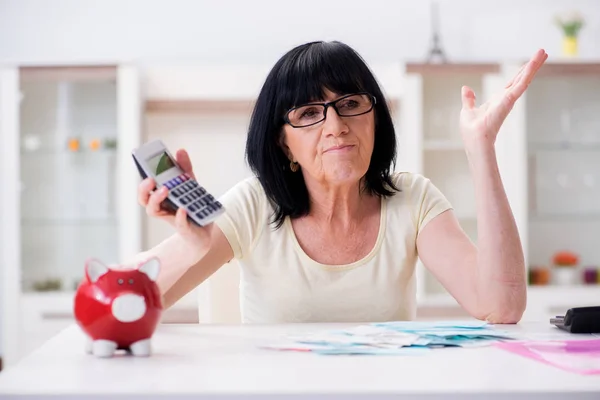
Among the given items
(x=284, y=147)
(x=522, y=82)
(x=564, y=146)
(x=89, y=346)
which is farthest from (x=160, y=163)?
(x=564, y=146)

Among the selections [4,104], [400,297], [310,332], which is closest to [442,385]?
[310,332]

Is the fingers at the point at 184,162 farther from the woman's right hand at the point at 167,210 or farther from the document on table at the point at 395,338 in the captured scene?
the document on table at the point at 395,338

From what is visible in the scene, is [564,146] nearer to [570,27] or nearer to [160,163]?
[570,27]

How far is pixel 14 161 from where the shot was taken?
3938 mm

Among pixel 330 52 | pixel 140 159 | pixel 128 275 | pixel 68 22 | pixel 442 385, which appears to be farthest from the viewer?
pixel 68 22

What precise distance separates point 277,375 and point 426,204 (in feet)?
2.74

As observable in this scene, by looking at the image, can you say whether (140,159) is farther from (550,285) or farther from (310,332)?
(550,285)

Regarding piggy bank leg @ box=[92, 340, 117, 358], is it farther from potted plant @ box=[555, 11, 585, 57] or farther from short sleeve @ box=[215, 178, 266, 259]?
potted plant @ box=[555, 11, 585, 57]

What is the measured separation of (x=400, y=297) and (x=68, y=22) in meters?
3.01

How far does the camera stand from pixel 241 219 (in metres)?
1.73

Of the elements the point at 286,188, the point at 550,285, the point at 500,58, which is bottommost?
the point at 550,285

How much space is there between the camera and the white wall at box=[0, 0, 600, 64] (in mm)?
4160

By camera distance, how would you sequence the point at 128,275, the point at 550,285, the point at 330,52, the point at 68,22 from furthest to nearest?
the point at 68,22 → the point at 550,285 → the point at 330,52 → the point at 128,275

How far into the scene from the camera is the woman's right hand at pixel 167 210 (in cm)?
129
